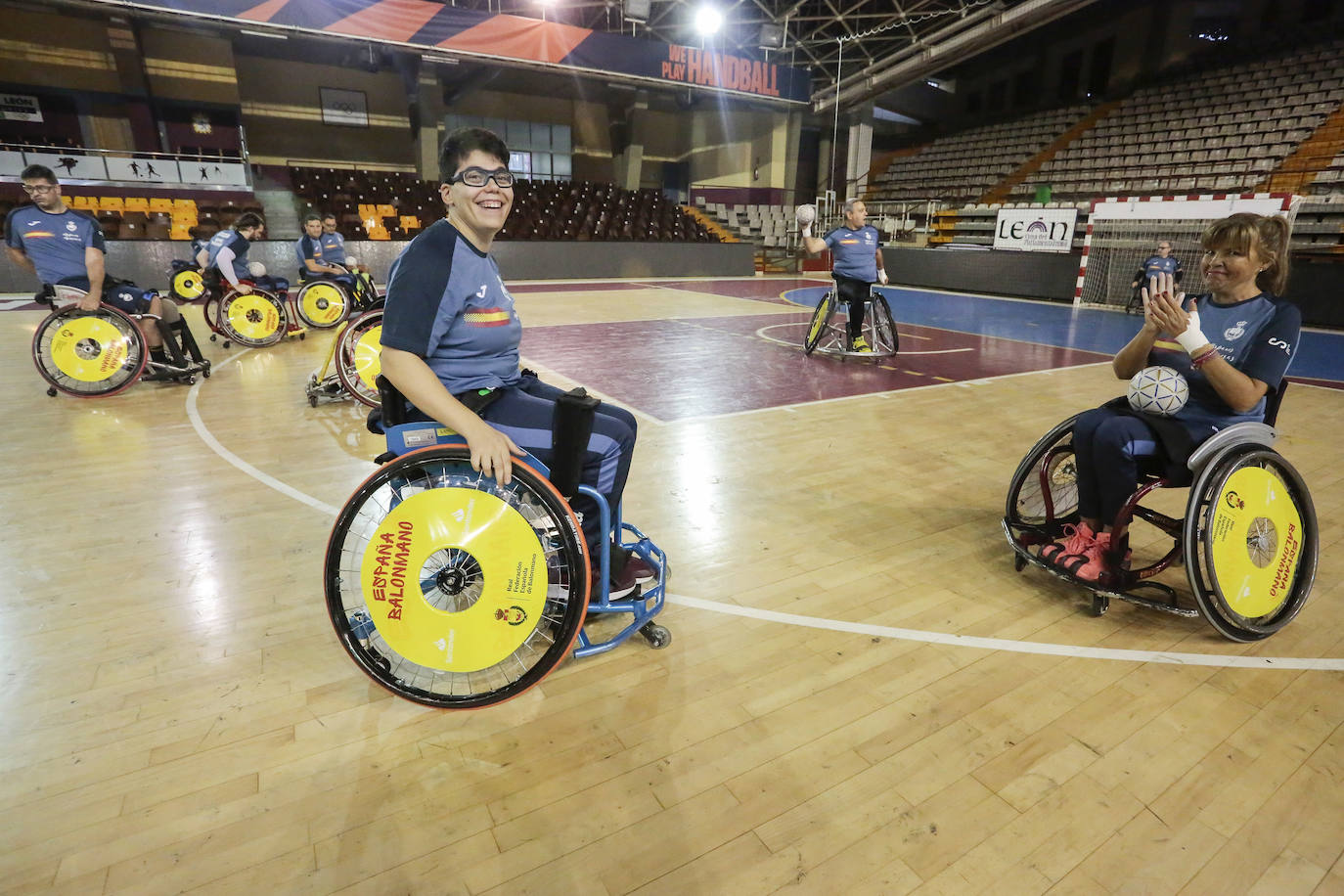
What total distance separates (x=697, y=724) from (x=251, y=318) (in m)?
7.41

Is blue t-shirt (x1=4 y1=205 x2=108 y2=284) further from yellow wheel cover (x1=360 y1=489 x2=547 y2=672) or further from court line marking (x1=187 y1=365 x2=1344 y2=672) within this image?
court line marking (x1=187 y1=365 x2=1344 y2=672)

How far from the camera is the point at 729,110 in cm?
2217

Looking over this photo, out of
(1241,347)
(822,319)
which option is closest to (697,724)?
(1241,347)

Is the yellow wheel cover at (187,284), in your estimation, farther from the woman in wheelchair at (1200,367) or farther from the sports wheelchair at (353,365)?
the woman in wheelchair at (1200,367)

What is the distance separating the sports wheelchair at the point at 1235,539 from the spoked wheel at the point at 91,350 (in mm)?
6009

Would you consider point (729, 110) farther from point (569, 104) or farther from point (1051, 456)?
point (1051, 456)

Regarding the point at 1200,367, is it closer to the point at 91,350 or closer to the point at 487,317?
the point at 487,317

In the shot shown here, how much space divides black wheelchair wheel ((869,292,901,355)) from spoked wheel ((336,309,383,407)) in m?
4.60

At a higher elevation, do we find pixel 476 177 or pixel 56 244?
pixel 476 177

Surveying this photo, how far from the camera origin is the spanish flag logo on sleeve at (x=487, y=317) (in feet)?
6.34

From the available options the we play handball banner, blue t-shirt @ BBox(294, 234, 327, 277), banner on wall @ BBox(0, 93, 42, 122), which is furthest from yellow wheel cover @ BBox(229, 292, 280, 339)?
banner on wall @ BBox(0, 93, 42, 122)

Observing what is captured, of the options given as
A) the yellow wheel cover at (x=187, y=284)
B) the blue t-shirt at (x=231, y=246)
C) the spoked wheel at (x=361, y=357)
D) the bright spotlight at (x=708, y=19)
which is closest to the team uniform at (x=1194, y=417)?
the spoked wheel at (x=361, y=357)

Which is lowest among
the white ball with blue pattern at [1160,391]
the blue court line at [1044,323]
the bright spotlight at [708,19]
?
A: the blue court line at [1044,323]

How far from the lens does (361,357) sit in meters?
4.82
